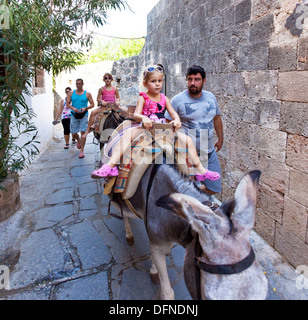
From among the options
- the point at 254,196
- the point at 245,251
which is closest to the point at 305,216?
the point at 254,196

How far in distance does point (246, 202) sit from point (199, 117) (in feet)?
6.09

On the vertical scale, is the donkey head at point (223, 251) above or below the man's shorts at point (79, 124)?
below

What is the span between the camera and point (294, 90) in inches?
109

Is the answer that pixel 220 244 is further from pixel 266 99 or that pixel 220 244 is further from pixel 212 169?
pixel 266 99

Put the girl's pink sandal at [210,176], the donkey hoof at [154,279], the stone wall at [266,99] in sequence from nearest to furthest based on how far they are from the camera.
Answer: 1. the girl's pink sandal at [210,176]
2. the donkey hoof at [154,279]
3. the stone wall at [266,99]

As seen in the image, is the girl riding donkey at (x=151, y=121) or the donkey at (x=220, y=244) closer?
the donkey at (x=220, y=244)

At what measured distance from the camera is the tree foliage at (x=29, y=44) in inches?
125

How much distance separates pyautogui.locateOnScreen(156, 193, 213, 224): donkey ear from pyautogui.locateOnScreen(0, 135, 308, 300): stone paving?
1.69 feet

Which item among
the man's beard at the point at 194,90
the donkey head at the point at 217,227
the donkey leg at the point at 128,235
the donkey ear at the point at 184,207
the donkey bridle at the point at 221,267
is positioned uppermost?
the man's beard at the point at 194,90

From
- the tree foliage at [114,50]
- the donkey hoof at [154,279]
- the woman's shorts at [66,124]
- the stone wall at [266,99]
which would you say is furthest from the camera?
the tree foliage at [114,50]

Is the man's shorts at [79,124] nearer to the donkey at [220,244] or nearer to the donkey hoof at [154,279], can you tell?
the donkey hoof at [154,279]

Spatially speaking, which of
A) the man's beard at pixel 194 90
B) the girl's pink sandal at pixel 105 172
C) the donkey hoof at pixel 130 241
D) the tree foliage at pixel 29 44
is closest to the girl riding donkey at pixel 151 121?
the girl's pink sandal at pixel 105 172

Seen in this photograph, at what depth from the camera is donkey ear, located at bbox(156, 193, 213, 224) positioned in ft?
4.42

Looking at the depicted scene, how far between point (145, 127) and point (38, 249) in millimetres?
2043
